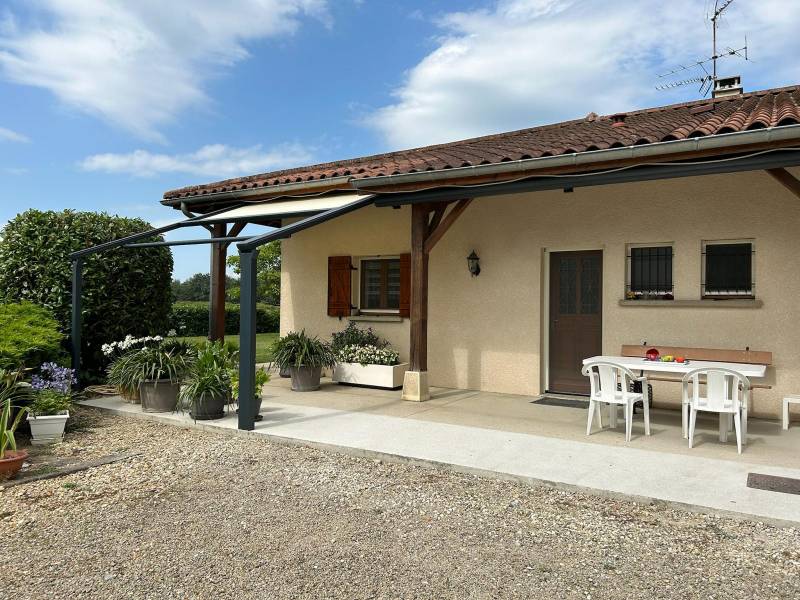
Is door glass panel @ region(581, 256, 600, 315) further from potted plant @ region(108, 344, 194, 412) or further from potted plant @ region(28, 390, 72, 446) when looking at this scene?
potted plant @ region(28, 390, 72, 446)

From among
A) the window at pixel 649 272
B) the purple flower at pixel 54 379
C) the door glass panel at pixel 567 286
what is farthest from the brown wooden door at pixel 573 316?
the purple flower at pixel 54 379

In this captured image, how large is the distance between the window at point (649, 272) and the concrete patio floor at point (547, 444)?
1658 mm

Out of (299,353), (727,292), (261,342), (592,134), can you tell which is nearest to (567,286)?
(727,292)

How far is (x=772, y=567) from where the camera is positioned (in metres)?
3.25

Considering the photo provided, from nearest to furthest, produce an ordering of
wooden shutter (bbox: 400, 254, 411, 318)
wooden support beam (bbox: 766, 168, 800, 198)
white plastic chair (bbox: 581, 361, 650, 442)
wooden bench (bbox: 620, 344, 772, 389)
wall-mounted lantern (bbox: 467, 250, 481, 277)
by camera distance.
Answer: white plastic chair (bbox: 581, 361, 650, 442)
wooden support beam (bbox: 766, 168, 800, 198)
wooden bench (bbox: 620, 344, 772, 389)
wall-mounted lantern (bbox: 467, 250, 481, 277)
wooden shutter (bbox: 400, 254, 411, 318)

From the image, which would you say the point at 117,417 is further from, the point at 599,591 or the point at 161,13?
the point at 599,591

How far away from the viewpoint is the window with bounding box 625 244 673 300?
8016 mm

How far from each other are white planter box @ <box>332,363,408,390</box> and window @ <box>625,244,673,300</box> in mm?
3782

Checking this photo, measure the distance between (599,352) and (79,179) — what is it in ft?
37.5

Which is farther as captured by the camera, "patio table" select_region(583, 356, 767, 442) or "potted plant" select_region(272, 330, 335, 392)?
"potted plant" select_region(272, 330, 335, 392)

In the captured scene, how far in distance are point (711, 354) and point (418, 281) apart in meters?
3.99

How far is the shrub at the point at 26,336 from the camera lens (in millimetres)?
6642

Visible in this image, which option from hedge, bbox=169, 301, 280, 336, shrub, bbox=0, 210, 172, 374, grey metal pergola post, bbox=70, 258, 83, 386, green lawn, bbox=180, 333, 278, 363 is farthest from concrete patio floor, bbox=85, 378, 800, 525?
hedge, bbox=169, 301, 280, 336

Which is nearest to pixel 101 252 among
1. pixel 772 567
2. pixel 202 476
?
pixel 202 476
